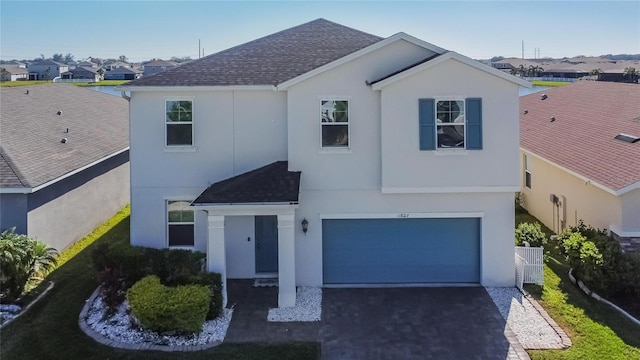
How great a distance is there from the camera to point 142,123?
15.8m

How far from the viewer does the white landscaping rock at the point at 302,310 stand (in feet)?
43.0

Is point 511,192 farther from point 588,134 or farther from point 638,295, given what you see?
point 588,134

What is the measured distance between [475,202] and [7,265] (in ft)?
42.4

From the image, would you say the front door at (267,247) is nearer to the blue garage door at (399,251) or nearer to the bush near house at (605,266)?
the blue garage door at (399,251)

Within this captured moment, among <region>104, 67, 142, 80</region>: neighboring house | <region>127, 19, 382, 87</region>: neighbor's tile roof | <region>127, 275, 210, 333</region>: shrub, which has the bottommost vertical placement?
<region>127, 275, 210, 333</region>: shrub

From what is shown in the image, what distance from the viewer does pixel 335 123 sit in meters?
14.9

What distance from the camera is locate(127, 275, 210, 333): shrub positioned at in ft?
38.4

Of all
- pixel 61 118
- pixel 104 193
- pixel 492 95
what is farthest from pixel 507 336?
pixel 61 118

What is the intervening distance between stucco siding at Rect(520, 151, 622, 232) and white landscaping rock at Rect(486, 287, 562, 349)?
4.17 metres

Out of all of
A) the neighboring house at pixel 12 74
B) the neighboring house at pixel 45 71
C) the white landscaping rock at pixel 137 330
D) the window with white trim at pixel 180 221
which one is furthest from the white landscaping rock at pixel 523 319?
the neighboring house at pixel 45 71

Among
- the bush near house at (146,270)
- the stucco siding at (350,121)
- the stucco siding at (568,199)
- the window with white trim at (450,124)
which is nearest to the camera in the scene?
the bush near house at (146,270)

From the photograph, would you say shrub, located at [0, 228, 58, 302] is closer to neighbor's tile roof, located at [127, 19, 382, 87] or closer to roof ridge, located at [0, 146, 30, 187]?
roof ridge, located at [0, 146, 30, 187]

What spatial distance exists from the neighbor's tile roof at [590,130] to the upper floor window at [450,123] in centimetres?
476

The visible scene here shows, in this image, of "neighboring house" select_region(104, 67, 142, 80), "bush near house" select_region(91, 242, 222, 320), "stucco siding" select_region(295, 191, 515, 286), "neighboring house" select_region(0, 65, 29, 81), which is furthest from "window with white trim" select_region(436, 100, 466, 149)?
"neighboring house" select_region(0, 65, 29, 81)
